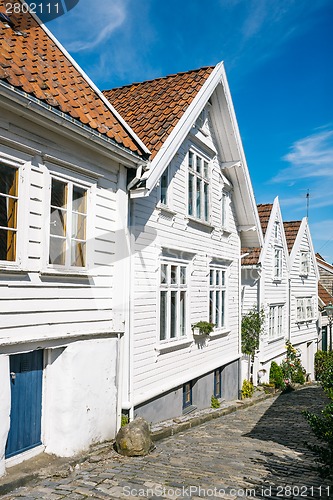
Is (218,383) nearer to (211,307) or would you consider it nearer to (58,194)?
(211,307)

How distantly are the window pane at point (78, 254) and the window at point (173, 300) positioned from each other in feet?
9.69

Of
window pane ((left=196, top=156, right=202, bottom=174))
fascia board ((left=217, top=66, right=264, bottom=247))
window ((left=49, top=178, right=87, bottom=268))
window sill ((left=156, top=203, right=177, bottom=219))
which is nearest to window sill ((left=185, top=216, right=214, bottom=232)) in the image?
window sill ((left=156, top=203, right=177, bottom=219))

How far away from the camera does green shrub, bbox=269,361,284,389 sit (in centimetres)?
2045

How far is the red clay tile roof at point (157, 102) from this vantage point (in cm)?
1019

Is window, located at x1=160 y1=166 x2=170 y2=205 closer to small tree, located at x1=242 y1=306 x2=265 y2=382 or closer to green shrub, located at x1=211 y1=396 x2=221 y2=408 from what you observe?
green shrub, located at x1=211 y1=396 x2=221 y2=408

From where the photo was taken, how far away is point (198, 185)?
506 inches

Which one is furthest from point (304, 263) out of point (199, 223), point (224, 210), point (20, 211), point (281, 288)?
point (20, 211)

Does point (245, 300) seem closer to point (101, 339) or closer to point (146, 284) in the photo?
point (146, 284)

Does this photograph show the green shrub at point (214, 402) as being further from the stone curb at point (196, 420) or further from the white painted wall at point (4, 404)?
the white painted wall at point (4, 404)

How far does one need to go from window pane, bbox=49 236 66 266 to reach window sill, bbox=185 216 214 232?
4.79 metres

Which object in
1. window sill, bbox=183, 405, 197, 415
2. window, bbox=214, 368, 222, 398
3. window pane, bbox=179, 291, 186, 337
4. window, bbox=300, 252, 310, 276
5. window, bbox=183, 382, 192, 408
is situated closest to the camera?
window pane, bbox=179, 291, 186, 337

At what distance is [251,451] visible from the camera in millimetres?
8859

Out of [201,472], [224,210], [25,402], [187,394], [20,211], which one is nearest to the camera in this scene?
[20,211]

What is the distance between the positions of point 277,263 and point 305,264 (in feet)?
13.9
